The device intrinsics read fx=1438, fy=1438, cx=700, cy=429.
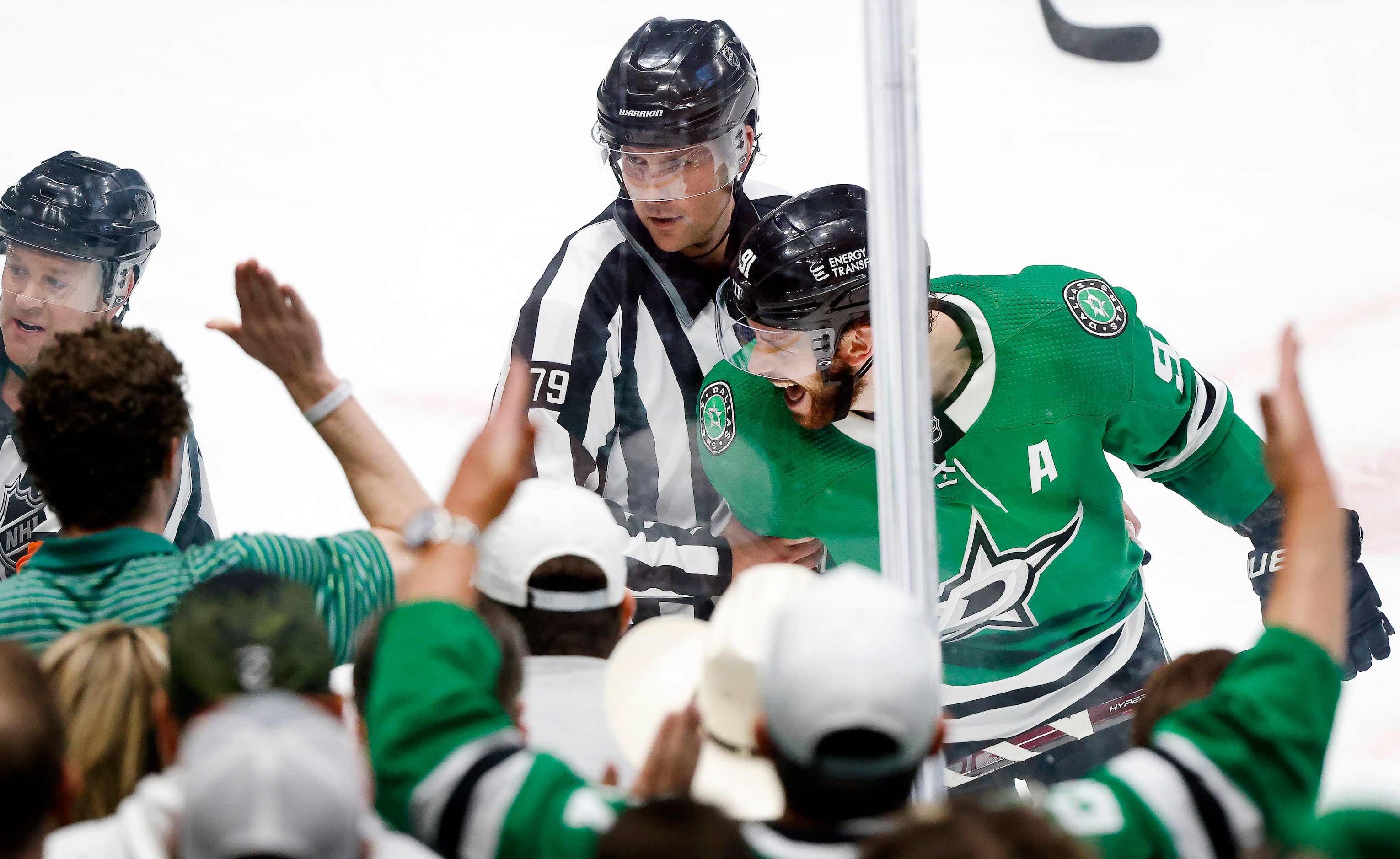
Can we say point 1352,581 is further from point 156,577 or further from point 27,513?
point 27,513

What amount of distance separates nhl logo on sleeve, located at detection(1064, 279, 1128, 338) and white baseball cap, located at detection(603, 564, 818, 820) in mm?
1115

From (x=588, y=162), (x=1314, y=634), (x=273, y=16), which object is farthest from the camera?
(x=273, y=16)

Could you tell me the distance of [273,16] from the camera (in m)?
4.13

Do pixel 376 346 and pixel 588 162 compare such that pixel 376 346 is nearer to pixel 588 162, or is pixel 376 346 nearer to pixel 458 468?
pixel 588 162

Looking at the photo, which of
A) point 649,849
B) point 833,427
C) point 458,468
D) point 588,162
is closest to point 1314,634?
point 649,849

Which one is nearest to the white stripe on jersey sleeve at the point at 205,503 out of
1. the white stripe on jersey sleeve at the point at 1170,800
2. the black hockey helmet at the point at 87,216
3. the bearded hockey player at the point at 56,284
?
the bearded hockey player at the point at 56,284

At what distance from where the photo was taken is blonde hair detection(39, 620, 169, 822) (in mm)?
1239

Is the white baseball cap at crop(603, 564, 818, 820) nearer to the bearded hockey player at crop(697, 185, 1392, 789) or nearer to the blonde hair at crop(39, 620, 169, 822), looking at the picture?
the blonde hair at crop(39, 620, 169, 822)

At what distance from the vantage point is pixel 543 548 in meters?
1.48

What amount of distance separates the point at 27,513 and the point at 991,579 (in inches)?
71.6

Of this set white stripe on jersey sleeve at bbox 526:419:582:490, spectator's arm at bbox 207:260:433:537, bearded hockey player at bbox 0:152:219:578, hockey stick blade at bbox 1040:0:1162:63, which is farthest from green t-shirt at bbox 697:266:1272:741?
hockey stick blade at bbox 1040:0:1162:63

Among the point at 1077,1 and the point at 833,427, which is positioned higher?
the point at 1077,1

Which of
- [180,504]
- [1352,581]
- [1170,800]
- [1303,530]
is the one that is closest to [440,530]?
[1170,800]

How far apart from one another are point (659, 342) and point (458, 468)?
1.42 meters
